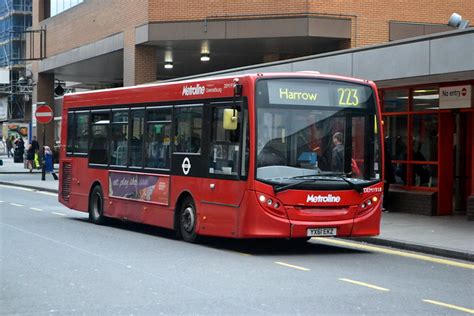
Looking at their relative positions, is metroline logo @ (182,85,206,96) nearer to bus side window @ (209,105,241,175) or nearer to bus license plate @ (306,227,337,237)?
bus side window @ (209,105,241,175)

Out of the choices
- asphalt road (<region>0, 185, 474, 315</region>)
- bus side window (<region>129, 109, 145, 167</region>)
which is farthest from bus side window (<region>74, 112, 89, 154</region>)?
asphalt road (<region>0, 185, 474, 315</region>)

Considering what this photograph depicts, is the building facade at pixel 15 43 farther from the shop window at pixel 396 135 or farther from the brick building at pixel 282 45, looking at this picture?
the shop window at pixel 396 135

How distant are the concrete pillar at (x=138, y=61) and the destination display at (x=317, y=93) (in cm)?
2073

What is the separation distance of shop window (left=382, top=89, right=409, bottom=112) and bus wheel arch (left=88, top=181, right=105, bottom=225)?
24.9 feet

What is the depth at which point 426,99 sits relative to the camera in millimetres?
19938

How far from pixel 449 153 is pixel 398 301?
11.1 m

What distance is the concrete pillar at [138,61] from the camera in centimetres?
3362

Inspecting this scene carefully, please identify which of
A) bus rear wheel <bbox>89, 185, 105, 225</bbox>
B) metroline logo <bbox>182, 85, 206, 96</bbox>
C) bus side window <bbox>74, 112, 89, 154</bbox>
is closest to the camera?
metroline logo <bbox>182, 85, 206, 96</bbox>

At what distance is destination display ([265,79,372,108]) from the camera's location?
43.5 feet

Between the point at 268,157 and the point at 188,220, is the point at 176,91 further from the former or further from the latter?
the point at 268,157

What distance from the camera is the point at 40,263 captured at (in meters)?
11.9

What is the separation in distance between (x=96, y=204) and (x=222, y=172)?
570 cm

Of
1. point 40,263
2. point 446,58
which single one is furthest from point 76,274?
point 446,58

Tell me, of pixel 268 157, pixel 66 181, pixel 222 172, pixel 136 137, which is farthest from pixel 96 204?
pixel 268 157
